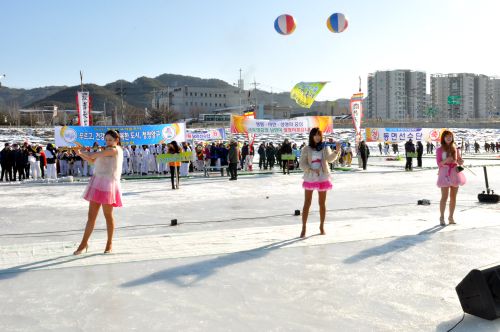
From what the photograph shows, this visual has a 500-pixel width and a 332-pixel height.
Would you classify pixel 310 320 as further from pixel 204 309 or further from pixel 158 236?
pixel 158 236

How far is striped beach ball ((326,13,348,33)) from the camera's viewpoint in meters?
17.6

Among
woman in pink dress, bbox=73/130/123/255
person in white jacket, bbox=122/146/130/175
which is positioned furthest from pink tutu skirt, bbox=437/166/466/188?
person in white jacket, bbox=122/146/130/175

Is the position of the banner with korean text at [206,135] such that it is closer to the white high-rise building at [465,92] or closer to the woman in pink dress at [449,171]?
the woman in pink dress at [449,171]

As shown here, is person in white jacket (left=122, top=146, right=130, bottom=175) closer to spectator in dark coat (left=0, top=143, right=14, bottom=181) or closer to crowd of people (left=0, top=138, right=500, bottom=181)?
crowd of people (left=0, top=138, right=500, bottom=181)

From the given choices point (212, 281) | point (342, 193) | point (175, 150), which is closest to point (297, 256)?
point (212, 281)

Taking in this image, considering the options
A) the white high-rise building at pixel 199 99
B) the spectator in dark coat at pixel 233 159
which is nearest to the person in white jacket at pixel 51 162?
the spectator in dark coat at pixel 233 159

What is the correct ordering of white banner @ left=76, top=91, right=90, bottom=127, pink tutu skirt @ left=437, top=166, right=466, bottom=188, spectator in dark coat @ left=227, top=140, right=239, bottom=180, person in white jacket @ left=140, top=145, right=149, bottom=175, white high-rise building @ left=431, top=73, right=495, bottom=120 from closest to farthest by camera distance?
pink tutu skirt @ left=437, top=166, right=466, bottom=188 → spectator in dark coat @ left=227, top=140, right=239, bottom=180 → person in white jacket @ left=140, top=145, right=149, bottom=175 → white banner @ left=76, top=91, right=90, bottom=127 → white high-rise building @ left=431, top=73, right=495, bottom=120

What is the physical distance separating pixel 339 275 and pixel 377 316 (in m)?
1.17

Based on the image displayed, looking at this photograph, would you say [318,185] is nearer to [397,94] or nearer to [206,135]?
[206,135]

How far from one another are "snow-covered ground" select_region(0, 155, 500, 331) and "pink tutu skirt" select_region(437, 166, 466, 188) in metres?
0.66

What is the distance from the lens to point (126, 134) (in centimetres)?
2220

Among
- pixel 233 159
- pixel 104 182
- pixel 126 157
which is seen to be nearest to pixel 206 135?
pixel 126 157

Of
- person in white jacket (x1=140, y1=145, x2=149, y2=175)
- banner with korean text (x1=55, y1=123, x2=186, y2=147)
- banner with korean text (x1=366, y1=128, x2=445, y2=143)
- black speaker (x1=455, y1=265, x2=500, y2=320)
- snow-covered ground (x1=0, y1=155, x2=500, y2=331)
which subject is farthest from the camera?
banner with korean text (x1=366, y1=128, x2=445, y2=143)

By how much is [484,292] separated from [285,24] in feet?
49.8
